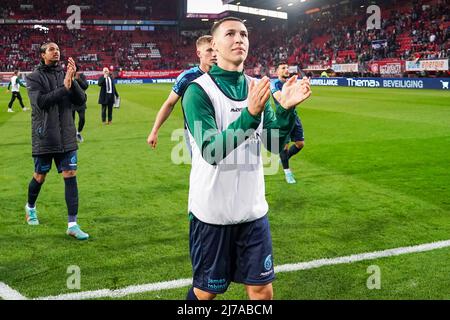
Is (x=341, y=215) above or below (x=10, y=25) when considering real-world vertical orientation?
below

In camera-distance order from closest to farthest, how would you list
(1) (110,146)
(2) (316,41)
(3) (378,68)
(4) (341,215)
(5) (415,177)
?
(4) (341,215)
(5) (415,177)
(1) (110,146)
(3) (378,68)
(2) (316,41)

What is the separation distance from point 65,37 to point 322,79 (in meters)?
41.6

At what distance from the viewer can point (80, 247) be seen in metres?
5.19

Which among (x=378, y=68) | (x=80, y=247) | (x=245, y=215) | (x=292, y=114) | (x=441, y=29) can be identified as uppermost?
(x=441, y=29)

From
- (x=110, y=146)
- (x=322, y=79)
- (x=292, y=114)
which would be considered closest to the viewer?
(x=292, y=114)

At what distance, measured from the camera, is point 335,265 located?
462 cm

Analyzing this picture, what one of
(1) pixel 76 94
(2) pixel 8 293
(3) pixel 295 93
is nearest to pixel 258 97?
(3) pixel 295 93

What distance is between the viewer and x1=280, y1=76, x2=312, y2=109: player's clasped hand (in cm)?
252

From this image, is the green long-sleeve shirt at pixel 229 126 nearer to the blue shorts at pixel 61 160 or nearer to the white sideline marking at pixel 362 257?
the white sideline marking at pixel 362 257

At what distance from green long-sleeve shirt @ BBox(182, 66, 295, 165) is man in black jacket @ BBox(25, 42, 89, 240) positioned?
2964 mm

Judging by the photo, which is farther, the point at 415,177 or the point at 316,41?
the point at 316,41

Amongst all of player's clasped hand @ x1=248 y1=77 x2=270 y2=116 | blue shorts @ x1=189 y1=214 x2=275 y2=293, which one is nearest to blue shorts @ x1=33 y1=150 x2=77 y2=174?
blue shorts @ x1=189 y1=214 x2=275 y2=293

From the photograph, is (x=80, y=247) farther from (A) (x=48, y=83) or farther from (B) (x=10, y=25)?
(B) (x=10, y=25)

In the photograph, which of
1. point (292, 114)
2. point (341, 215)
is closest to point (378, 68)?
point (341, 215)
